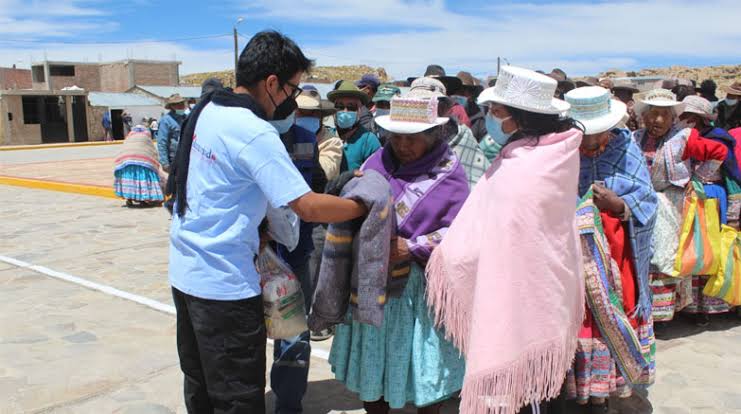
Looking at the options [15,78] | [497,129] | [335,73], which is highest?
[335,73]

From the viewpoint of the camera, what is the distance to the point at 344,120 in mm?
5117

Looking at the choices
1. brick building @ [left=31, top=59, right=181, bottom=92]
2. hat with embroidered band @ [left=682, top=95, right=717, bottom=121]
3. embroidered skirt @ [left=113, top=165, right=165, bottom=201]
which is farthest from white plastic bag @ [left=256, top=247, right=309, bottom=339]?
brick building @ [left=31, top=59, right=181, bottom=92]

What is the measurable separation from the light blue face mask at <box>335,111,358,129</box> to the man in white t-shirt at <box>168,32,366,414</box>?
258 centimetres

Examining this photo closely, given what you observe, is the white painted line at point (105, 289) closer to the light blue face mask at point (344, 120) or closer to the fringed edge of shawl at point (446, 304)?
the light blue face mask at point (344, 120)

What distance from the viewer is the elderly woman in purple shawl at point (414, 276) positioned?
279 cm

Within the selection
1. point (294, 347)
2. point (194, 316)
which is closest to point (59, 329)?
point (294, 347)

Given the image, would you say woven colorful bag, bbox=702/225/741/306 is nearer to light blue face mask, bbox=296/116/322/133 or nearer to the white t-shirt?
light blue face mask, bbox=296/116/322/133

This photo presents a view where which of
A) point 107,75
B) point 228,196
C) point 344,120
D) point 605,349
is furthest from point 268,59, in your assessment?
point 107,75

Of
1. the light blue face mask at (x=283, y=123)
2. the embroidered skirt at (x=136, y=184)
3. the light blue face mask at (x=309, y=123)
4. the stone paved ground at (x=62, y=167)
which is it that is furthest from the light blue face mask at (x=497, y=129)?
the stone paved ground at (x=62, y=167)

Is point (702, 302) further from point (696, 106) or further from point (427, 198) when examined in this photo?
point (427, 198)

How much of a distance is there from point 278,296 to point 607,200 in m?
1.70

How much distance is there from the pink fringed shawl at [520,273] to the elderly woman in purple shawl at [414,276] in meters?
0.23

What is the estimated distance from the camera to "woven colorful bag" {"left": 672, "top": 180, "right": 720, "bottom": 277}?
4.77 meters

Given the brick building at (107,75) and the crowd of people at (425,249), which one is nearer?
the crowd of people at (425,249)
